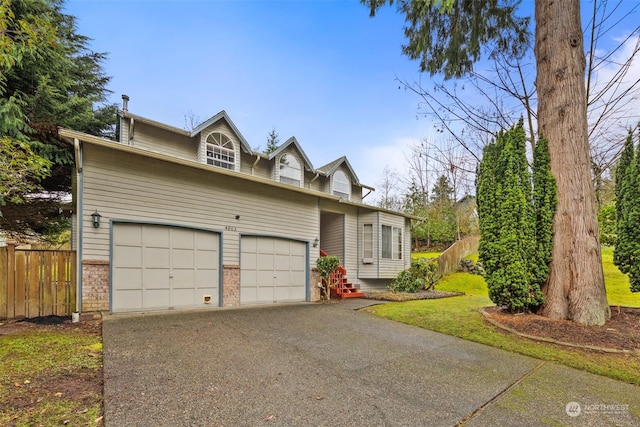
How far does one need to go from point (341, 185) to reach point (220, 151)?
6.04 metres

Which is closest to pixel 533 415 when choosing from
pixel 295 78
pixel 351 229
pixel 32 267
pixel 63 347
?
pixel 63 347

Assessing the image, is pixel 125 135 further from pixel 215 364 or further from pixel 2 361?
pixel 215 364

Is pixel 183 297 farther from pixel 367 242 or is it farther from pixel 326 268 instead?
pixel 367 242

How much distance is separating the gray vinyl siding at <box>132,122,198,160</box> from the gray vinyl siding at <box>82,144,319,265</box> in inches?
80.5

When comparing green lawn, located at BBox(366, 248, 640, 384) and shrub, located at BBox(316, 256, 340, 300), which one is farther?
shrub, located at BBox(316, 256, 340, 300)

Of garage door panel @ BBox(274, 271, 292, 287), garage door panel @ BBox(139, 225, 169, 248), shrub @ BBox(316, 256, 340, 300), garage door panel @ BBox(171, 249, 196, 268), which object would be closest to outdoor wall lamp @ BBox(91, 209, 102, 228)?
garage door panel @ BBox(139, 225, 169, 248)

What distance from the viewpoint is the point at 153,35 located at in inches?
435

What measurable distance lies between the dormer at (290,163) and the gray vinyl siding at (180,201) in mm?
2029

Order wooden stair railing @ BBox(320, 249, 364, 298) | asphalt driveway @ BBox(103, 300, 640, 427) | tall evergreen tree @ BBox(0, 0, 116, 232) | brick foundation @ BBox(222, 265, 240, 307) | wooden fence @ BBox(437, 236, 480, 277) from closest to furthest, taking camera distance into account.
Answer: asphalt driveway @ BBox(103, 300, 640, 427)
tall evergreen tree @ BBox(0, 0, 116, 232)
brick foundation @ BBox(222, 265, 240, 307)
wooden stair railing @ BBox(320, 249, 364, 298)
wooden fence @ BBox(437, 236, 480, 277)

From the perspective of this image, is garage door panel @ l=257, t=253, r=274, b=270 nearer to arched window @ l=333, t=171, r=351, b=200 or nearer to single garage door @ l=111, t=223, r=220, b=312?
single garage door @ l=111, t=223, r=220, b=312

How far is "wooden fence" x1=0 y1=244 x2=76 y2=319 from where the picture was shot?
631cm

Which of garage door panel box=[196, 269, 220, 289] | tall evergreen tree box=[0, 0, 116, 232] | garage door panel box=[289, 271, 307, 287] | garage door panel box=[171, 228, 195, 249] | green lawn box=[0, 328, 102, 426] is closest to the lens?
green lawn box=[0, 328, 102, 426]

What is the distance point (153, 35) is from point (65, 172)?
5.84 meters

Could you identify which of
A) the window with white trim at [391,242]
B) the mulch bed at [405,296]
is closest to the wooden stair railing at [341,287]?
the mulch bed at [405,296]
